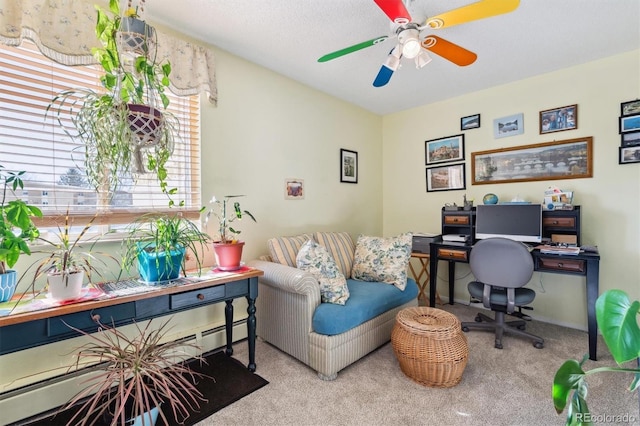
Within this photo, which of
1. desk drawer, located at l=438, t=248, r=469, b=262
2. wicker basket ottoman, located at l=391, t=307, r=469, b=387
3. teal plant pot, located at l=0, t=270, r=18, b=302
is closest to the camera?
teal plant pot, located at l=0, t=270, r=18, b=302

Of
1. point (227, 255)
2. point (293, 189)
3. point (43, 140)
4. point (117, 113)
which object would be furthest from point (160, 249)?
point (293, 189)

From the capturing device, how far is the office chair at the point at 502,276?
7.49 ft

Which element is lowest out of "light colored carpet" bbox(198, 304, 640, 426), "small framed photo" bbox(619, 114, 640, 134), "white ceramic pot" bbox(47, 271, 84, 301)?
"light colored carpet" bbox(198, 304, 640, 426)

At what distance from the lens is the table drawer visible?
3154 millimetres

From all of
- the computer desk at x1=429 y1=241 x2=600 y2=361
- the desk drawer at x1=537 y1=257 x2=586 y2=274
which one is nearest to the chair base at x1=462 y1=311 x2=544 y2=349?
the computer desk at x1=429 y1=241 x2=600 y2=361

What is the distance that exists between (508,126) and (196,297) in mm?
3362

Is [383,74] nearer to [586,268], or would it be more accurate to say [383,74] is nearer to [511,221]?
[511,221]

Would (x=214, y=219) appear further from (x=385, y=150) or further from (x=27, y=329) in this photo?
(x=385, y=150)

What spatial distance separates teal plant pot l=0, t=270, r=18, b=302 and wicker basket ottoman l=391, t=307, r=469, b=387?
211cm

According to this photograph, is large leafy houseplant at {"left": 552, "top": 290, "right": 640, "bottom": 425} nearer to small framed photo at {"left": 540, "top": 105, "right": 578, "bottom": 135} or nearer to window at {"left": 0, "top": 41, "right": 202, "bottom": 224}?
window at {"left": 0, "top": 41, "right": 202, "bottom": 224}

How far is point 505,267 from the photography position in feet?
7.63

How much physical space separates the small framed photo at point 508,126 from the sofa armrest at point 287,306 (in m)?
2.60

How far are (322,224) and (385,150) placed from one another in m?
1.56

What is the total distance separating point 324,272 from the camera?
223 centimetres
